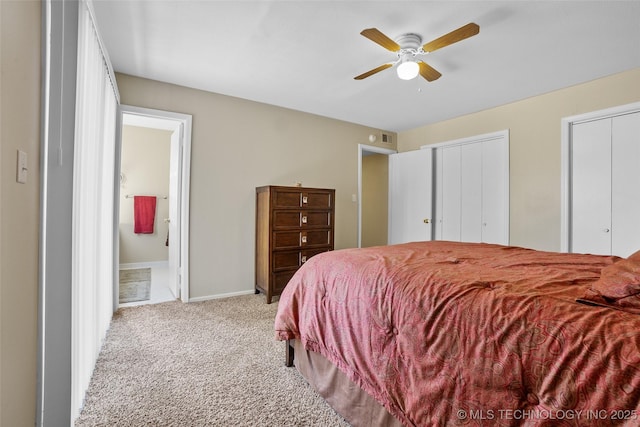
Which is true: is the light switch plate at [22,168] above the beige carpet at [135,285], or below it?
above

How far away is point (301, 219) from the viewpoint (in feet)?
11.9

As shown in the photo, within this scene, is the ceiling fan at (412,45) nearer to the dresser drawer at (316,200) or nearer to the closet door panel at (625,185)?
the dresser drawer at (316,200)

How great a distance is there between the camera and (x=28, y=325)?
1150 mm

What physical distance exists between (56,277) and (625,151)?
15.0 feet

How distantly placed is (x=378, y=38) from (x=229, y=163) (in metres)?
2.23

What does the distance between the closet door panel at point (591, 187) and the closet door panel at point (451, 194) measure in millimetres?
1332

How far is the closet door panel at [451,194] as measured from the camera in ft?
14.4

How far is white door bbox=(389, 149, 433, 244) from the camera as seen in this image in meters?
4.62

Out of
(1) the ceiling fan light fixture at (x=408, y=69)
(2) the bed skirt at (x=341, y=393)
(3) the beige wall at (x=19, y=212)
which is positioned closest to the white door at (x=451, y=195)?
(1) the ceiling fan light fixture at (x=408, y=69)

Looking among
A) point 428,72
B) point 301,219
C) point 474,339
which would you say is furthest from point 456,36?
point 301,219

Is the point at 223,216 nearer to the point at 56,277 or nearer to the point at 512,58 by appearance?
the point at 56,277

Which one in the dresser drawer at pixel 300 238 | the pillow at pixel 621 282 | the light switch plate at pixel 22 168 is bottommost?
the dresser drawer at pixel 300 238

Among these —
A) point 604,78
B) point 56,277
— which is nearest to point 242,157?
point 56,277

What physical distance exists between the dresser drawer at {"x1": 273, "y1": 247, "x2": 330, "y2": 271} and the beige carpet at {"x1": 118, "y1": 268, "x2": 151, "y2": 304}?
5.18ft
